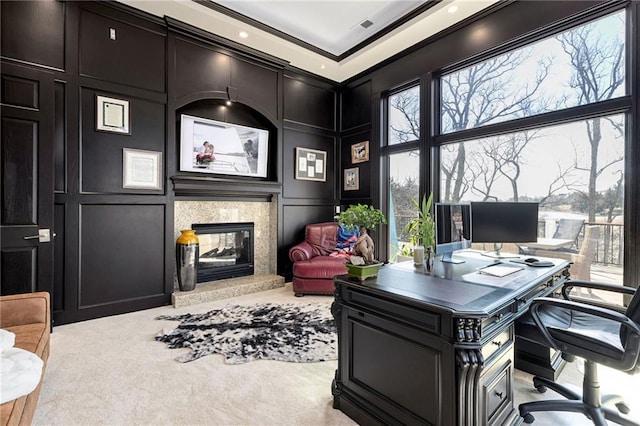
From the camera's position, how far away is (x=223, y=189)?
13.6 ft

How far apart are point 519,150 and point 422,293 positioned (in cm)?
→ 288

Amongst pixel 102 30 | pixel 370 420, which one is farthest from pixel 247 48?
pixel 370 420

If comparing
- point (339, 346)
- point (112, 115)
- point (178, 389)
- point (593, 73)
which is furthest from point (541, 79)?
point (112, 115)

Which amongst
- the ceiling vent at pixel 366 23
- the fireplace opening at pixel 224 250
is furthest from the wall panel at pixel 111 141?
the ceiling vent at pixel 366 23

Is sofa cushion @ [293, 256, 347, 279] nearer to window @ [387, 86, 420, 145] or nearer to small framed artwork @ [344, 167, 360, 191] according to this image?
small framed artwork @ [344, 167, 360, 191]

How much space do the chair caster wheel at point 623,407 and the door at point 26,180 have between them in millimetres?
4654

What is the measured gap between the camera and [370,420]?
5.25 feet

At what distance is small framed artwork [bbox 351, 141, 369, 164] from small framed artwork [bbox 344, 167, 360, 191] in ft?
0.58

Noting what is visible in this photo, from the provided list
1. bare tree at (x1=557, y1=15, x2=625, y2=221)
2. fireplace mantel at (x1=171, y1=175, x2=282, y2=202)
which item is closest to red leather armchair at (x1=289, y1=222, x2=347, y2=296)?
fireplace mantel at (x1=171, y1=175, x2=282, y2=202)

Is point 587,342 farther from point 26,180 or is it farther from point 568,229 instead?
point 26,180

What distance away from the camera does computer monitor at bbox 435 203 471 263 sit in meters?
2.21

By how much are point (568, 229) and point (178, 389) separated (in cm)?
385

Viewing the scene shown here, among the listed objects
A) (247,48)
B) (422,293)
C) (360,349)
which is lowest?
(360,349)

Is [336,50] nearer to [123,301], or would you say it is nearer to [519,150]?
[519,150]
